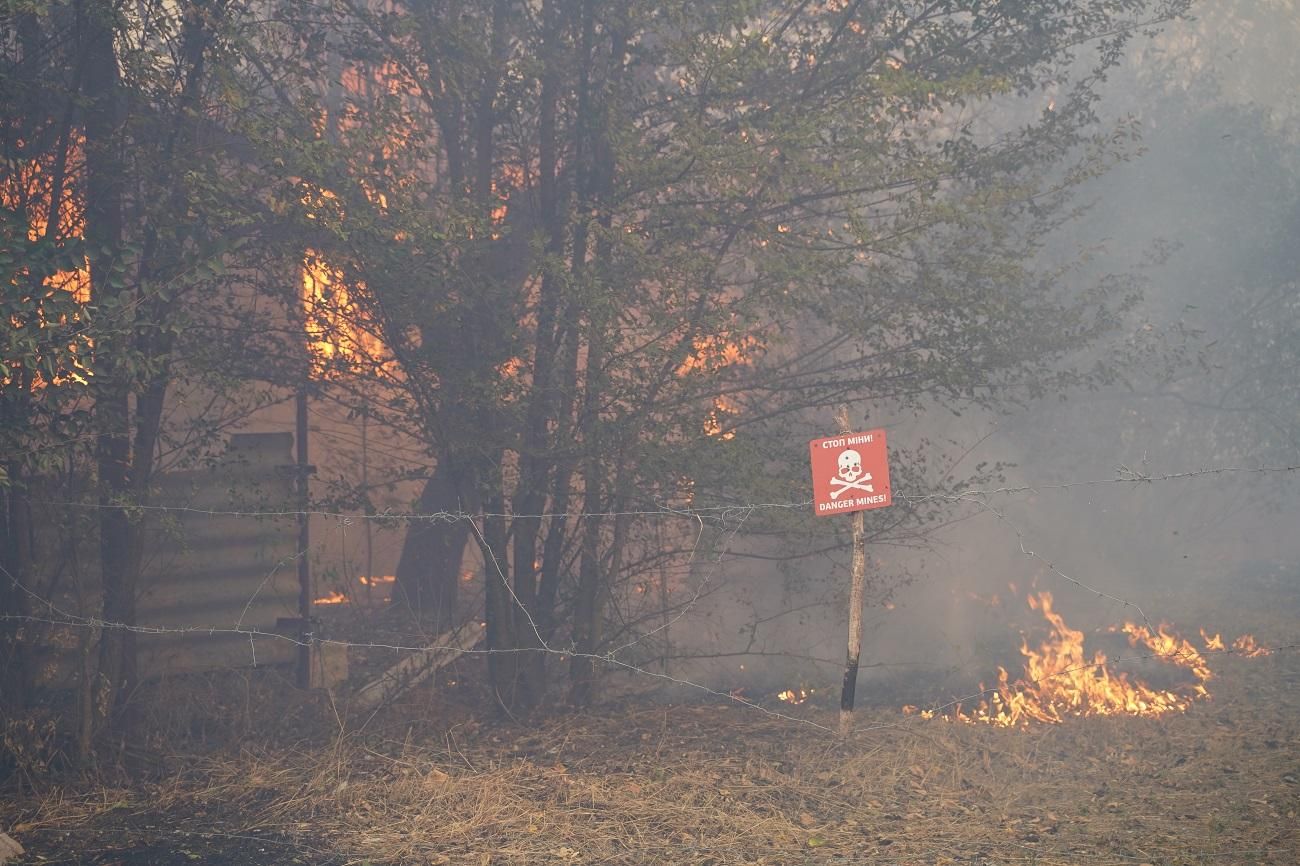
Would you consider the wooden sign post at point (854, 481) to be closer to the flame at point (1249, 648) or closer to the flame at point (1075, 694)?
the flame at point (1075, 694)

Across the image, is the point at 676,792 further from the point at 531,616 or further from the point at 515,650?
the point at 531,616

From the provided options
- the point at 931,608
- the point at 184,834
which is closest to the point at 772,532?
the point at 184,834

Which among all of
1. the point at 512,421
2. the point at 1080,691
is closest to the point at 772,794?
the point at 512,421

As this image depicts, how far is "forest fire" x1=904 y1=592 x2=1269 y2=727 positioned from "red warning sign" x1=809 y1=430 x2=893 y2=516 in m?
3.40

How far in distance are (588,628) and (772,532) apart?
2112mm

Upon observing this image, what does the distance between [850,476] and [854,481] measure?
0.05 m

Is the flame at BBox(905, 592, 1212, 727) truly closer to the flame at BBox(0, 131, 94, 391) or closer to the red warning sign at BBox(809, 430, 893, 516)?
the red warning sign at BBox(809, 430, 893, 516)

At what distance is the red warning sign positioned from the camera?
321 inches

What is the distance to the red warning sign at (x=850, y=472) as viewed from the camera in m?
8.16

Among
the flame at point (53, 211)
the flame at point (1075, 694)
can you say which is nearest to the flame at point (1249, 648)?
the flame at point (1075, 694)

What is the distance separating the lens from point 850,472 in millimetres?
8266

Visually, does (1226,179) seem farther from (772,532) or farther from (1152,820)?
(1152,820)

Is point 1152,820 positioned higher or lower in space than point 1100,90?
lower

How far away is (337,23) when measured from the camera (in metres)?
10.6
